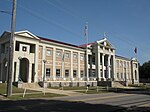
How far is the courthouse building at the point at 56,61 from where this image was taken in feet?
135

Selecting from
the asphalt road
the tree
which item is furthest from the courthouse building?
the tree

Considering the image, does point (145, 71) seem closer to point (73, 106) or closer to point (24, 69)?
point (24, 69)

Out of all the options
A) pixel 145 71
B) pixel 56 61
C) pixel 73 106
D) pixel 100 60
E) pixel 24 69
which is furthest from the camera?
pixel 145 71

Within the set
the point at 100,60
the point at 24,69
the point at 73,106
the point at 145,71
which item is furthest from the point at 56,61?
the point at 145,71

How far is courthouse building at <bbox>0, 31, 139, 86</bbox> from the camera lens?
135 ft

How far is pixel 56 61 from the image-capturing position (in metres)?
48.2

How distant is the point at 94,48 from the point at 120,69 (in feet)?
64.9

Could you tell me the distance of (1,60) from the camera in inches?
1670

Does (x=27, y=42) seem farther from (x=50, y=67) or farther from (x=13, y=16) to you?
(x=13, y=16)

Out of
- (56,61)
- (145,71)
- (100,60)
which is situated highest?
(100,60)

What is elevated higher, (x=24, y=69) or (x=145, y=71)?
(x=145, y=71)

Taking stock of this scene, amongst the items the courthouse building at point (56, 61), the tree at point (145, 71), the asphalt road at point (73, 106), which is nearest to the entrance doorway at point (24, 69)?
the courthouse building at point (56, 61)

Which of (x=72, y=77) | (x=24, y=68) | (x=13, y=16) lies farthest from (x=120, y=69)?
(x=13, y=16)

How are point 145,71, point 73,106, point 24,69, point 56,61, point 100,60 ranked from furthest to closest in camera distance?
point 145,71
point 100,60
point 56,61
point 24,69
point 73,106
